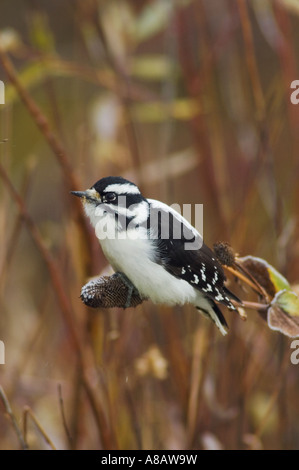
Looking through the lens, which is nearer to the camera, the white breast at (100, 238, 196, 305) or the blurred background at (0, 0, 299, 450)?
the white breast at (100, 238, 196, 305)

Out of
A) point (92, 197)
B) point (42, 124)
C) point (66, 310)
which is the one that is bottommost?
point (66, 310)

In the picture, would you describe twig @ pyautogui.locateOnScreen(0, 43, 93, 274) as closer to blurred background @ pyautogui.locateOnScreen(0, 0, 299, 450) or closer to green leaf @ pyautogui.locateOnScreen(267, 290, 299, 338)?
blurred background @ pyautogui.locateOnScreen(0, 0, 299, 450)

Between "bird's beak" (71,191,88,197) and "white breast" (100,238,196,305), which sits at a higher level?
"bird's beak" (71,191,88,197)

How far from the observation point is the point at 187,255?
76 centimetres

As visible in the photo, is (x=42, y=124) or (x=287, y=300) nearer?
(x=287, y=300)

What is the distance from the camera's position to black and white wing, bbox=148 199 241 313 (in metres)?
0.73

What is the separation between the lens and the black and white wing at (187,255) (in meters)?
0.73

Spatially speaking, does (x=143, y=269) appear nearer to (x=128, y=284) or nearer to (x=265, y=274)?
(x=128, y=284)

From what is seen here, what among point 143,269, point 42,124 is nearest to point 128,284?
point 143,269

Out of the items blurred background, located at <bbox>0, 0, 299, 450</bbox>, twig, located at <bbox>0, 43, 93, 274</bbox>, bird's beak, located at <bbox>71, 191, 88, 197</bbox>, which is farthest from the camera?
blurred background, located at <bbox>0, 0, 299, 450</bbox>

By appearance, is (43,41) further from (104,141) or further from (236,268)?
(236,268)

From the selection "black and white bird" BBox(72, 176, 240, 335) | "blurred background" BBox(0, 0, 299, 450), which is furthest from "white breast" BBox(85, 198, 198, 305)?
"blurred background" BBox(0, 0, 299, 450)

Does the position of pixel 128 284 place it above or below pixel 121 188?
below

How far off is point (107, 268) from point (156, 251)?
0.16m
